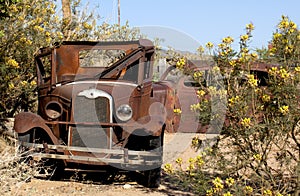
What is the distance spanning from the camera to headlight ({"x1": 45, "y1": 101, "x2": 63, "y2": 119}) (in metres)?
6.88

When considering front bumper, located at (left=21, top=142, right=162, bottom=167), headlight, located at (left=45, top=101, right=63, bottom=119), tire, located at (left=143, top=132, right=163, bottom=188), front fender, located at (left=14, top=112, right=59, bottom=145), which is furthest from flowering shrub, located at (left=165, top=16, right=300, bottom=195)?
headlight, located at (left=45, top=101, right=63, bottom=119)

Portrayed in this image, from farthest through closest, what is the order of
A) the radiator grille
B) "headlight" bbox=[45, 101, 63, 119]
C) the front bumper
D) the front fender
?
"headlight" bbox=[45, 101, 63, 119] < the front fender < the radiator grille < the front bumper

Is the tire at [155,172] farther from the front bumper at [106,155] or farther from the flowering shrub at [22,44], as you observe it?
the flowering shrub at [22,44]

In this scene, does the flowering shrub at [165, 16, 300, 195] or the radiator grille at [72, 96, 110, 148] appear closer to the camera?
the flowering shrub at [165, 16, 300, 195]

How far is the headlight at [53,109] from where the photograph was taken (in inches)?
271

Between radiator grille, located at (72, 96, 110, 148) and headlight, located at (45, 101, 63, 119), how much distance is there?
41 cm

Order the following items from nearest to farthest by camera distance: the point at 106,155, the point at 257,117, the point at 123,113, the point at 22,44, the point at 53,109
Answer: the point at 257,117, the point at 106,155, the point at 123,113, the point at 53,109, the point at 22,44

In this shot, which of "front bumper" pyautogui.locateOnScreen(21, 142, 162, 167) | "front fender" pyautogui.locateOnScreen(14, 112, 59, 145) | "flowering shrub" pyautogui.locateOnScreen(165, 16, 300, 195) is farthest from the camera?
"front fender" pyautogui.locateOnScreen(14, 112, 59, 145)

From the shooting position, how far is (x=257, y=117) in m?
4.93

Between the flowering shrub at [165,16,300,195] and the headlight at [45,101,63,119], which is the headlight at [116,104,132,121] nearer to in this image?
the headlight at [45,101,63,119]

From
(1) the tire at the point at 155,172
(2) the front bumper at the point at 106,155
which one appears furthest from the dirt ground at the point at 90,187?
(2) the front bumper at the point at 106,155

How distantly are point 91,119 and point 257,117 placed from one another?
2568mm

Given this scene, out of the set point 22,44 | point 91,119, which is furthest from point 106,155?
point 22,44

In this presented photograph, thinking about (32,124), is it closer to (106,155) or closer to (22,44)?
(106,155)
